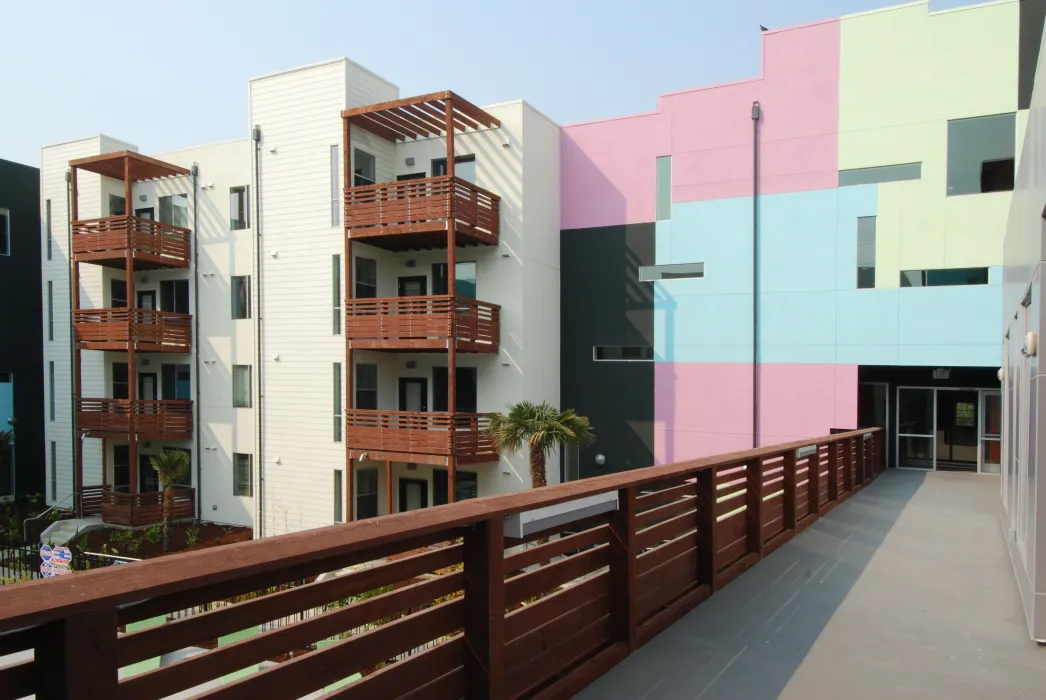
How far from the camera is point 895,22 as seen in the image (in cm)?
1576

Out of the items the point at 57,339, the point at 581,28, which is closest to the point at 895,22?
the point at 581,28

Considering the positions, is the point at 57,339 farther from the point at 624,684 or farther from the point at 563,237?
the point at 624,684

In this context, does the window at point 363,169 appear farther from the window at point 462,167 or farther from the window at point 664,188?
the window at point 664,188

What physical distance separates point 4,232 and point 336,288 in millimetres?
14891

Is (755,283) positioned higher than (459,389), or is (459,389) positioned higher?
(755,283)

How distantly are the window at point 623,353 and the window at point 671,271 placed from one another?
192 centimetres

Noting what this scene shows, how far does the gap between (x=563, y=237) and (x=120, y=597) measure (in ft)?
62.0

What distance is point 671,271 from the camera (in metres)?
18.4

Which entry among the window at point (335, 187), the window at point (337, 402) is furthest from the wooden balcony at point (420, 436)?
the window at point (335, 187)

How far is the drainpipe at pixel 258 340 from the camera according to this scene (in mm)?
20359

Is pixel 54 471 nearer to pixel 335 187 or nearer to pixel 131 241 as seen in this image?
pixel 131 241

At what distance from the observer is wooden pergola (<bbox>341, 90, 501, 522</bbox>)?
16.7 meters

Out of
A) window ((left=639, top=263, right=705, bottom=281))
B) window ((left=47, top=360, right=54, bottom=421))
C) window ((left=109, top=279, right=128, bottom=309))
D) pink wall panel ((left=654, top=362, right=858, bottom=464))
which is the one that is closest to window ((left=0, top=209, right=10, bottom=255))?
window ((left=47, top=360, right=54, bottom=421))

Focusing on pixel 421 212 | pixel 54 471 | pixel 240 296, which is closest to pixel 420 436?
pixel 421 212
